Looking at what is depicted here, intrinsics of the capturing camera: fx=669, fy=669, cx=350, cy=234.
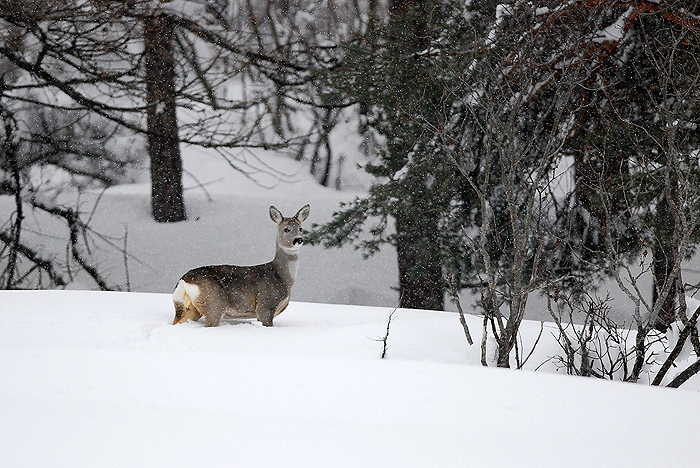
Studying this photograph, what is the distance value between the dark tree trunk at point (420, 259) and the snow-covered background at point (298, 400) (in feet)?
9.67

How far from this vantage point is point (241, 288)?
189 inches

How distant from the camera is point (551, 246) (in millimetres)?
8227

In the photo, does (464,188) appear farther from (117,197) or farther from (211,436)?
(117,197)

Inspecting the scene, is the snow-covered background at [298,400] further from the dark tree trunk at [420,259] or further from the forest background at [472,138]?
the dark tree trunk at [420,259]

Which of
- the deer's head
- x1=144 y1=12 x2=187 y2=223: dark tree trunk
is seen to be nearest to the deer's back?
the deer's head

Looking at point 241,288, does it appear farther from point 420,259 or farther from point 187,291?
point 420,259

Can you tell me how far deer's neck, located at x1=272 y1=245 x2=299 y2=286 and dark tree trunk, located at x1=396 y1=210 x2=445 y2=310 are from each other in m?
2.70

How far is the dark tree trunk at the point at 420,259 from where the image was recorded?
8.18 metres

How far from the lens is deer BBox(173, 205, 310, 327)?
4660 mm

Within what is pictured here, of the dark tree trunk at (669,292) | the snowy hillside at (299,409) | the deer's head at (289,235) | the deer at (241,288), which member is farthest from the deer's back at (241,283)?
the dark tree trunk at (669,292)

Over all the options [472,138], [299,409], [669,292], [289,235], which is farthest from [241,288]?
[472,138]

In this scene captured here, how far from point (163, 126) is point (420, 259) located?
5742mm

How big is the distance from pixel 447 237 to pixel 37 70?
22.7ft

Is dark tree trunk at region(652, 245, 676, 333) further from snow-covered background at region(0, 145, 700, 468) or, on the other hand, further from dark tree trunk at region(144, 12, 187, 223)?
dark tree trunk at region(144, 12, 187, 223)
